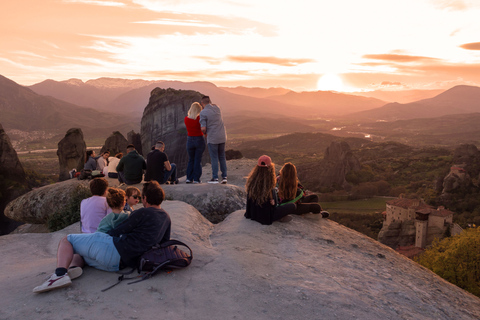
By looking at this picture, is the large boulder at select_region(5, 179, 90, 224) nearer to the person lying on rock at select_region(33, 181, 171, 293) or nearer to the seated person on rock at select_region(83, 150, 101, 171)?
the seated person on rock at select_region(83, 150, 101, 171)

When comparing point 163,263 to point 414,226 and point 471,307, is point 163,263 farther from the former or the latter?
point 414,226

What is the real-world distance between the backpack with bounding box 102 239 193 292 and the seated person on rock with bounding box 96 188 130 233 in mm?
932

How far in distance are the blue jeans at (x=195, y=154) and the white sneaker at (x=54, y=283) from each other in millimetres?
9129

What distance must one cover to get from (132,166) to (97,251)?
8.47 meters

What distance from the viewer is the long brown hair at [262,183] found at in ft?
33.0

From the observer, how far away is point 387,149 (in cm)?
13675

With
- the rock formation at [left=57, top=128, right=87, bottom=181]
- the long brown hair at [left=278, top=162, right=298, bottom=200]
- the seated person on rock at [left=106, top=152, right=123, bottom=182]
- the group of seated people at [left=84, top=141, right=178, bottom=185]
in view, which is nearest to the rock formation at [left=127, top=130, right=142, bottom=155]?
the rock formation at [left=57, top=128, right=87, bottom=181]

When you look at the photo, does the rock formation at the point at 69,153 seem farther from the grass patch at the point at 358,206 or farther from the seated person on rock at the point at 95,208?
the grass patch at the point at 358,206

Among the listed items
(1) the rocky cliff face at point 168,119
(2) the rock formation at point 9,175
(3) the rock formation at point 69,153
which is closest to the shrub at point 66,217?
(2) the rock formation at point 9,175

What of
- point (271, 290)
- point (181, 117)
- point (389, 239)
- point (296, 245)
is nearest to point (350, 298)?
point (271, 290)

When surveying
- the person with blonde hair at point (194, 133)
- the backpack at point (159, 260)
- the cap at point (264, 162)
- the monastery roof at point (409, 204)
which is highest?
the person with blonde hair at point (194, 133)

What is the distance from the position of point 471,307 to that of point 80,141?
162 feet

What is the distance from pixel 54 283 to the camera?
229 inches

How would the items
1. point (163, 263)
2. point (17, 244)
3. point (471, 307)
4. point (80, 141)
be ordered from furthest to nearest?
point (80, 141) → point (17, 244) → point (471, 307) → point (163, 263)
